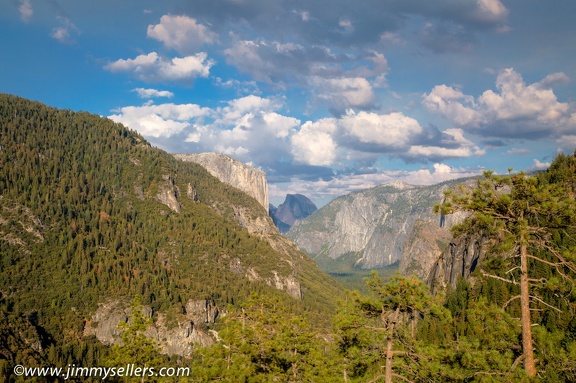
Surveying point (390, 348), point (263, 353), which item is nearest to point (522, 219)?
point (390, 348)

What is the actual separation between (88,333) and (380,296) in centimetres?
20394

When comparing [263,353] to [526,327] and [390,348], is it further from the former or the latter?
[526,327]

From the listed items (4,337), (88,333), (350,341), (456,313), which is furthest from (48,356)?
(350,341)

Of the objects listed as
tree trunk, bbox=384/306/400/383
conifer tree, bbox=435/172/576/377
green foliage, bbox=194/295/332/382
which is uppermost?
conifer tree, bbox=435/172/576/377

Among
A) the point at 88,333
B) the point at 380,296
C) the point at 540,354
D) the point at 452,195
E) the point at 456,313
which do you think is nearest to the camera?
the point at 540,354

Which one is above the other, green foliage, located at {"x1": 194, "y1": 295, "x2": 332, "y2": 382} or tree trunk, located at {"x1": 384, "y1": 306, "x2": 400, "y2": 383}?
tree trunk, located at {"x1": 384, "y1": 306, "x2": 400, "y2": 383}

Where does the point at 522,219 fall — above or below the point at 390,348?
above

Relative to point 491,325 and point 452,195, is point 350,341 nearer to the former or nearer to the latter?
point 491,325

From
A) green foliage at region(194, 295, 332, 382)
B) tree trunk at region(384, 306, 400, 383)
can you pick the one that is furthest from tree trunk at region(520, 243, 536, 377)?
green foliage at region(194, 295, 332, 382)

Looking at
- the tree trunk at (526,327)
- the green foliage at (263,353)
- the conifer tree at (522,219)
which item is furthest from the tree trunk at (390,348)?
the green foliage at (263,353)

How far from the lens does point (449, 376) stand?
71.4ft

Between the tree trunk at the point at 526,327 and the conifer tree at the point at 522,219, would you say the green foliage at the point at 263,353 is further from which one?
the conifer tree at the point at 522,219

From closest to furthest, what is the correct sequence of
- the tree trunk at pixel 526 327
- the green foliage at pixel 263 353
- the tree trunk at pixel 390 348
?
the tree trunk at pixel 526 327 → the tree trunk at pixel 390 348 → the green foliage at pixel 263 353

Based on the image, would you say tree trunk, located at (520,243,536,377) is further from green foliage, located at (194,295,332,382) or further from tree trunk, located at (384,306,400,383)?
green foliage, located at (194,295,332,382)
